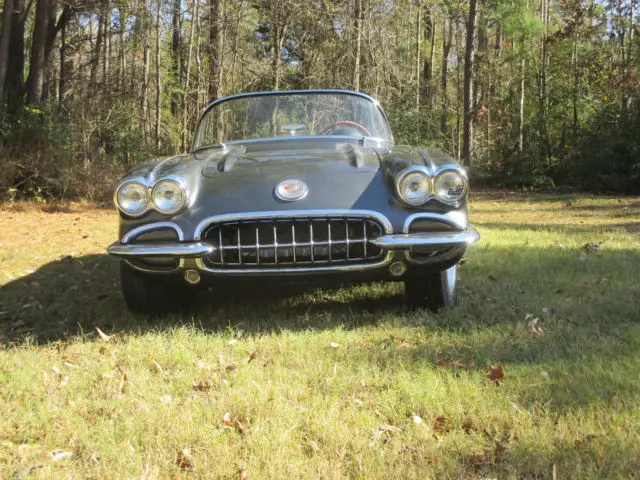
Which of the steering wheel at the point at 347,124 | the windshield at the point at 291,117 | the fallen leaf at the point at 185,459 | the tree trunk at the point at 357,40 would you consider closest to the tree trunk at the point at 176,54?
the tree trunk at the point at 357,40

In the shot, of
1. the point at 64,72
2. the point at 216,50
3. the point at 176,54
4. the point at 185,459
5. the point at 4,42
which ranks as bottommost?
the point at 185,459

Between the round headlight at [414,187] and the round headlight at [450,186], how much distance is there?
61 mm

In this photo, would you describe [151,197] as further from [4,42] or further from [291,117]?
[4,42]

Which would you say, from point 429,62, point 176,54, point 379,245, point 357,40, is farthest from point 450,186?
point 429,62

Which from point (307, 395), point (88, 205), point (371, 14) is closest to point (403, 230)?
point (307, 395)

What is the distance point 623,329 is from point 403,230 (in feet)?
3.94

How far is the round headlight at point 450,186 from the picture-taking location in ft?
9.66

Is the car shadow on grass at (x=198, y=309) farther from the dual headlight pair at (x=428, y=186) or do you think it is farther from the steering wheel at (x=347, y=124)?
the steering wheel at (x=347, y=124)

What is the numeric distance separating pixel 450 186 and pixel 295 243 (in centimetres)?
87

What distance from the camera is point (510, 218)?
877cm

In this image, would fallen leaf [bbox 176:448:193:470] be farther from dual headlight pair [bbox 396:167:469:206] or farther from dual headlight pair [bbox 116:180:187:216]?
dual headlight pair [bbox 396:167:469:206]

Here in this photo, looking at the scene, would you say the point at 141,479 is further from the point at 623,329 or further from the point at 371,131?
the point at 371,131

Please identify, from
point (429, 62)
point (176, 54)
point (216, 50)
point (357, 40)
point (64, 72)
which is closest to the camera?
point (216, 50)

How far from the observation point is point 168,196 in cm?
295
